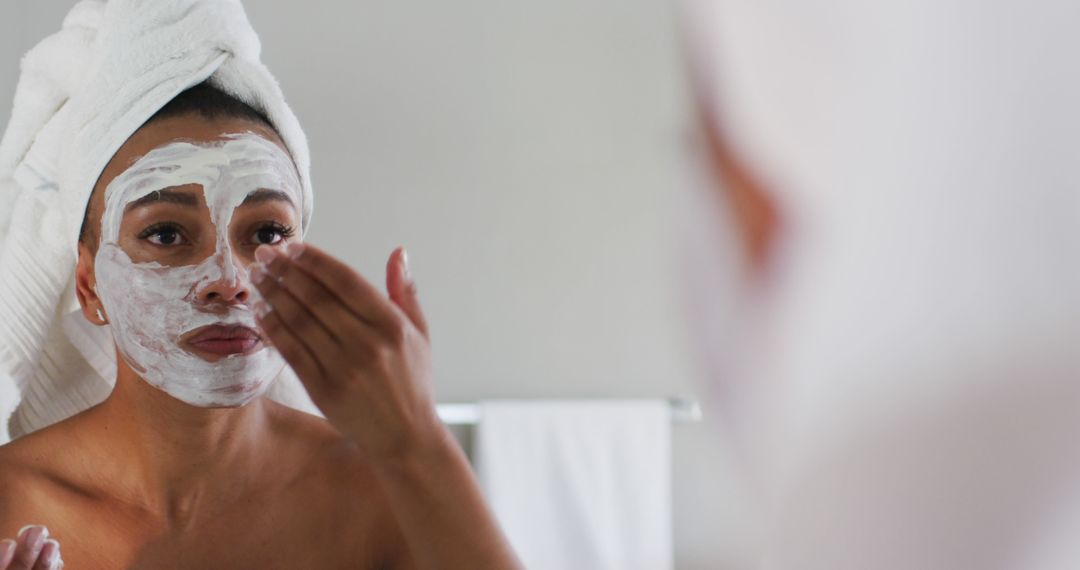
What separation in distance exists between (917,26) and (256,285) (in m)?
0.49

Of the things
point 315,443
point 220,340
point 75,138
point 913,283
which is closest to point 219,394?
point 220,340

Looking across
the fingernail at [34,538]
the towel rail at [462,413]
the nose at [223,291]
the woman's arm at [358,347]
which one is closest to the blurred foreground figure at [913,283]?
the woman's arm at [358,347]

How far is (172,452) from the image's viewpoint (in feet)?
2.91

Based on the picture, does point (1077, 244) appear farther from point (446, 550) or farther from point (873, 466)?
point (446, 550)

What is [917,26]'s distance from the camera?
10 cm

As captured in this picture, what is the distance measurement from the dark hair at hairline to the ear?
0.08 ft

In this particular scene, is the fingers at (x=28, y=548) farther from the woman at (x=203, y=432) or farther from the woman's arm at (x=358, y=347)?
the woman's arm at (x=358, y=347)

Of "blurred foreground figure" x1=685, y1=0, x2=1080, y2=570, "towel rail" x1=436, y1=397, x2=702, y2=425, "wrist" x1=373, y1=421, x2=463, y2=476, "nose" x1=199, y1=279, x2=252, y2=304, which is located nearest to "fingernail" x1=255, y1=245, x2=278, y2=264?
"wrist" x1=373, y1=421, x2=463, y2=476

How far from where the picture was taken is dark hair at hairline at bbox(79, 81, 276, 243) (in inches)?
32.5

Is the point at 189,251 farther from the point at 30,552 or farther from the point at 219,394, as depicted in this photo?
the point at 30,552

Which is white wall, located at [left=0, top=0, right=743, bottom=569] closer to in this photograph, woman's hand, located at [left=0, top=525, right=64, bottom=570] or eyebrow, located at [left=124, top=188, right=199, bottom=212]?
eyebrow, located at [left=124, top=188, right=199, bottom=212]

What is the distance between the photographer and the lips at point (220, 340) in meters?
0.80

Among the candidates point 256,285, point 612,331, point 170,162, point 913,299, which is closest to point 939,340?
point 913,299

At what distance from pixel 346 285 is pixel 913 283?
45 cm
